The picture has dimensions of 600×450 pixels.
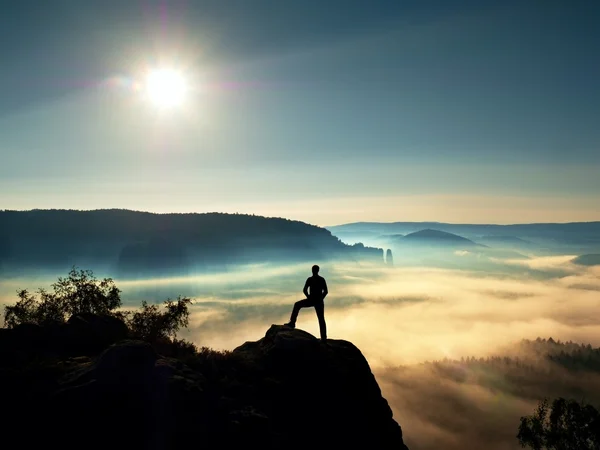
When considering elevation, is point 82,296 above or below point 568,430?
above

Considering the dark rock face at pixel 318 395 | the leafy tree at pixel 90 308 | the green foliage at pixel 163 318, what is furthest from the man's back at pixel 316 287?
the leafy tree at pixel 90 308

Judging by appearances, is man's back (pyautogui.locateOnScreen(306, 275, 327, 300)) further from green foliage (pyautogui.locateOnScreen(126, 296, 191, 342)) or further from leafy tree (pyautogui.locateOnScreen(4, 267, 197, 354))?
leafy tree (pyautogui.locateOnScreen(4, 267, 197, 354))

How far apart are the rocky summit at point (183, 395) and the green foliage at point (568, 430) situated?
25.4 meters

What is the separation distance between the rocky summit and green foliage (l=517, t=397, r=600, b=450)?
1001 inches

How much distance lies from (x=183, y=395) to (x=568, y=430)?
39.6 m

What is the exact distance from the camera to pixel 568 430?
125 ft

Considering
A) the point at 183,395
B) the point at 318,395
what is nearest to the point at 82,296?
the point at 183,395

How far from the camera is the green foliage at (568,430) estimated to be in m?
37.7

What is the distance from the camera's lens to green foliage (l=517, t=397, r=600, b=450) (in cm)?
3772

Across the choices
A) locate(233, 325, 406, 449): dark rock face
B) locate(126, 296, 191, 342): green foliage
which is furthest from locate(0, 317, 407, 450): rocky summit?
locate(126, 296, 191, 342): green foliage

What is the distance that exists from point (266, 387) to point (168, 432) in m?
5.51

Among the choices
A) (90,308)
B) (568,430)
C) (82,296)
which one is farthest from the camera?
(90,308)

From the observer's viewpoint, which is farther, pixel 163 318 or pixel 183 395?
pixel 163 318

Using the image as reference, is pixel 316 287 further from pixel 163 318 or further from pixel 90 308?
pixel 90 308
